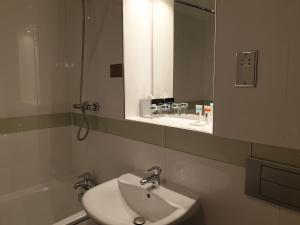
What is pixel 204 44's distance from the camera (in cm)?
155

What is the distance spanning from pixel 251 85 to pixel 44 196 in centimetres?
175

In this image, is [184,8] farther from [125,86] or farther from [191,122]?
[191,122]

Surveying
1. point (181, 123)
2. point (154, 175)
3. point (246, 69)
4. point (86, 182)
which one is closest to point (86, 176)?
point (86, 182)

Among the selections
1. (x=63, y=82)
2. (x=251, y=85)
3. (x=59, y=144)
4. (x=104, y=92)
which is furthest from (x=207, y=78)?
(x=59, y=144)

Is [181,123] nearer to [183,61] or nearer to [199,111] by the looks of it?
[199,111]

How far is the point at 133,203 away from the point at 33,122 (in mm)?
1064

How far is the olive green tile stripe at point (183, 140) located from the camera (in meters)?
1.10

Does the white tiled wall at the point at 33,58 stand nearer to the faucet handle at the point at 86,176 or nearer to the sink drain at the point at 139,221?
the faucet handle at the point at 86,176

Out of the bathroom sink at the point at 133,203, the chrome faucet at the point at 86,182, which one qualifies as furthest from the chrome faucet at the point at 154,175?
the chrome faucet at the point at 86,182

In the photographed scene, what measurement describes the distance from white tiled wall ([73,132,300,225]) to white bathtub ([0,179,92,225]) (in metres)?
0.58

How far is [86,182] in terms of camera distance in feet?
6.45

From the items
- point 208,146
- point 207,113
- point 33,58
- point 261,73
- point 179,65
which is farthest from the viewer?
point 33,58

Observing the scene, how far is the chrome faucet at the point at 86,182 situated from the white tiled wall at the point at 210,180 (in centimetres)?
31

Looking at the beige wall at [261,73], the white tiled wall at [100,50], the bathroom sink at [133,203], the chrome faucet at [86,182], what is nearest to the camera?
the beige wall at [261,73]
